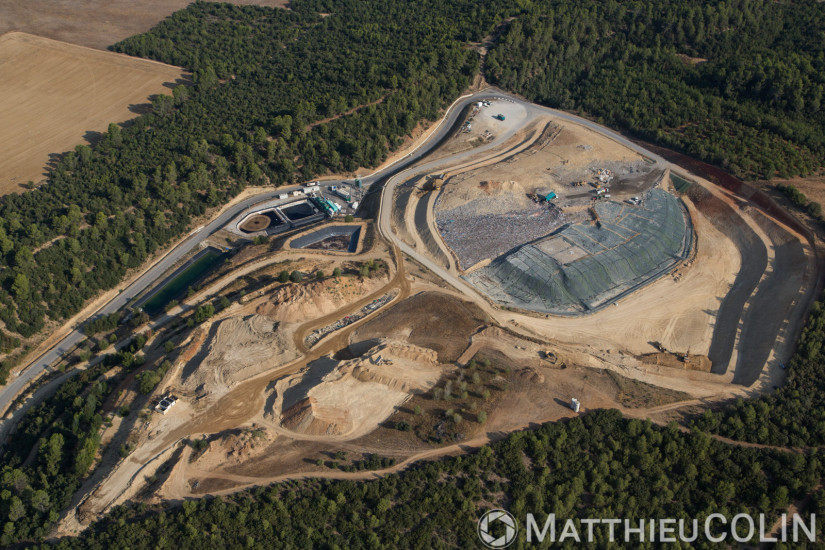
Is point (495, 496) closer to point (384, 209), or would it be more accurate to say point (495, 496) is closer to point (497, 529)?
point (497, 529)

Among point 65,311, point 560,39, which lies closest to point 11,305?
point 65,311

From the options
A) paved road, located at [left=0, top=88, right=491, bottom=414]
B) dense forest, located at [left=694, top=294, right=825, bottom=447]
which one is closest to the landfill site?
dense forest, located at [left=694, top=294, right=825, bottom=447]

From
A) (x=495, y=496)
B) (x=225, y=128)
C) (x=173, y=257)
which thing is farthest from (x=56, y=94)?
(x=495, y=496)

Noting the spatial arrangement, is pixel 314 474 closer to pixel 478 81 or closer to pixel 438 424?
pixel 438 424

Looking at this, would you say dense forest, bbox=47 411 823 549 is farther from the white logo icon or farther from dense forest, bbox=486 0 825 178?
dense forest, bbox=486 0 825 178

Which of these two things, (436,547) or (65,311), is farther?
(65,311)

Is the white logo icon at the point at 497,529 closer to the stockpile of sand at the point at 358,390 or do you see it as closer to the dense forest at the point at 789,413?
the stockpile of sand at the point at 358,390
